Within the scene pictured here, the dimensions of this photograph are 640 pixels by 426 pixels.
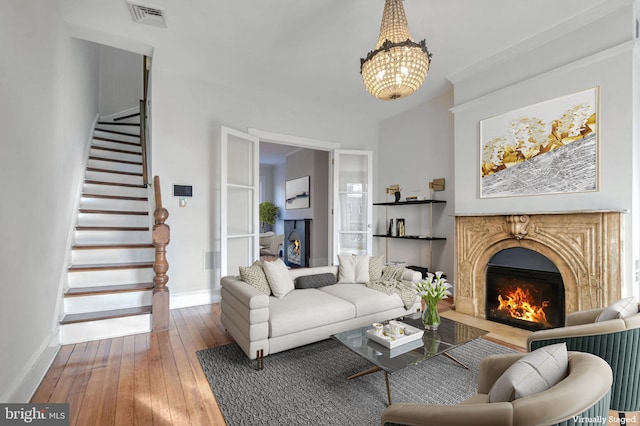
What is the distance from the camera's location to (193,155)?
13.2ft

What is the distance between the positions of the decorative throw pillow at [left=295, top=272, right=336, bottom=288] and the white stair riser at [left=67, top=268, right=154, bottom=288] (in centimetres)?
180

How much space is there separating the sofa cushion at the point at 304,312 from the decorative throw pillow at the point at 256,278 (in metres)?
0.13

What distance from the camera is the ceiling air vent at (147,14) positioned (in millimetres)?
2703

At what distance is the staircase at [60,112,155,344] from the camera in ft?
9.36

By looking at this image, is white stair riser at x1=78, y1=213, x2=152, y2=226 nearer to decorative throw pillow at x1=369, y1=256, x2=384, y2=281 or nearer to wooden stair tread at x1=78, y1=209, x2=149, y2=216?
wooden stair tread at x1=78, y1=209, x2=149, y2=216

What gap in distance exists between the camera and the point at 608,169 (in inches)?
104

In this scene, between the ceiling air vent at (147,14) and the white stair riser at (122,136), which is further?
the white stair riser at (122,136)

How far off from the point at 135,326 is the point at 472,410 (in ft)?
10.3

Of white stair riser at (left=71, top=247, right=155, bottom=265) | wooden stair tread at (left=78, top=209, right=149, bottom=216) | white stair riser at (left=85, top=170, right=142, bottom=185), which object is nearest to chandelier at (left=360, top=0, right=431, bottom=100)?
white stair riser at (left=71, top=247, right=155, bottom=265)

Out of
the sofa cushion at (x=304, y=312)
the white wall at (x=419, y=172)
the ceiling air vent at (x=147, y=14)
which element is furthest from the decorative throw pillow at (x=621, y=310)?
the ceiling air vent at (x=147, y=14)

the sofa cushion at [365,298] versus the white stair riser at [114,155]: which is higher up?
the white stair riser at [114,155]

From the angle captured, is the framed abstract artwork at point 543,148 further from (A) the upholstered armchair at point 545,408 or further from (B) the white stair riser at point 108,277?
(B) the white stair riser at point 108,277

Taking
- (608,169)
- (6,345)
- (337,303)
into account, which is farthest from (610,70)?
(6,345)

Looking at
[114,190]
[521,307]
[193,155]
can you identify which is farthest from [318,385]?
[114,190]
